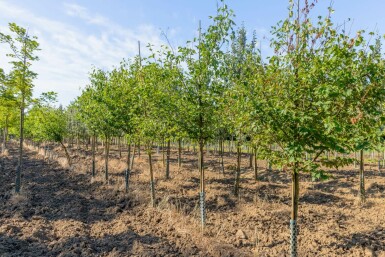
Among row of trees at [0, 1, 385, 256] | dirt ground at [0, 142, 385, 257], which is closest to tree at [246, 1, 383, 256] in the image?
row of trees at [0, 1, 385, 256]

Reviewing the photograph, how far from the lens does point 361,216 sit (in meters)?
11.3

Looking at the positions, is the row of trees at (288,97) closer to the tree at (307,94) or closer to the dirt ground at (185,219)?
the tree at (307,94)

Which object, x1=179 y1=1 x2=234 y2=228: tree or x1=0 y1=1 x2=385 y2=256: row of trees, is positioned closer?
x1=0 y1=1 x2=385 y2=256: row of trees

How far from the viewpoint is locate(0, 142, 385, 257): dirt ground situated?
8516 millimetres

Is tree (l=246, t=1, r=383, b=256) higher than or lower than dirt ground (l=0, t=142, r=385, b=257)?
higher

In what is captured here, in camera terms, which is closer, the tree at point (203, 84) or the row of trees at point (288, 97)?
the row of trees at point (288, 97)

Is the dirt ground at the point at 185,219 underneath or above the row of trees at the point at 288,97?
underneath

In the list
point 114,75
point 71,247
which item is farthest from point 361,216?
point 114,75

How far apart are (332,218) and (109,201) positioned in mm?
10912

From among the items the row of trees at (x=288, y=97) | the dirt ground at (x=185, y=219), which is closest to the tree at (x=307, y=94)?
the row of trees at (x=288, y=97)

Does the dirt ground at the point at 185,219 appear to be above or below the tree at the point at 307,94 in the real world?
below

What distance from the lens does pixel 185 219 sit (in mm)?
10719

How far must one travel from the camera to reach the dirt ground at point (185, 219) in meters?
8.52

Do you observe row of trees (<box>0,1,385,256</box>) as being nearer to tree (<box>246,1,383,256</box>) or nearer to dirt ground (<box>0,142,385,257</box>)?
tree (<box>246,1,383,256</box>)
